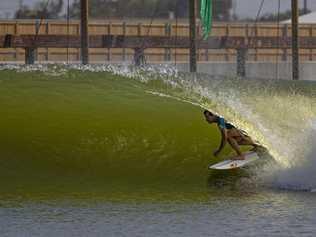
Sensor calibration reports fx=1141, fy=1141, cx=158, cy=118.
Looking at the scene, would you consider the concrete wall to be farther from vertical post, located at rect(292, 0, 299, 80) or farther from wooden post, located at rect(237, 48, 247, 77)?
vertical post, located at rect(292, 0, 299, 80)

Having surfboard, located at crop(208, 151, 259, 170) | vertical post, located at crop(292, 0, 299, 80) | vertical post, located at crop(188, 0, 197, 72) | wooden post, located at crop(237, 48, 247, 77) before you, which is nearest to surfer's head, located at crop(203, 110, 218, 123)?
surfboard, located at crop(208, 151, 259, 170)

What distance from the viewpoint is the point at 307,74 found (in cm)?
3684

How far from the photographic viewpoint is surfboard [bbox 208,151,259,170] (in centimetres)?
1471

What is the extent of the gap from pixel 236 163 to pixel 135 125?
85.5 inches

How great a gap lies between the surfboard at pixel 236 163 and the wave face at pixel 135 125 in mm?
188

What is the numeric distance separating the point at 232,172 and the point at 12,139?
123 inches

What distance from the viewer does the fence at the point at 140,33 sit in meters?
36.8

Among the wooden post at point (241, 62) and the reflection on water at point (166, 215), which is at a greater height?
the wooden post at point (241, 62)

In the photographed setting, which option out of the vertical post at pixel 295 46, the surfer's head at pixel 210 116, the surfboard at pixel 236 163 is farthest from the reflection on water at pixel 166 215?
the vertical post at pixel 295 46

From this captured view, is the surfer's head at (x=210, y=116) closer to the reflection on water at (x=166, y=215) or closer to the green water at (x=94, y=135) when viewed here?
the green water at (x=94, y=135)

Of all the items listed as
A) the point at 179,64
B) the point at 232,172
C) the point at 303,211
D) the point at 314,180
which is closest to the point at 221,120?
the point at 232,172

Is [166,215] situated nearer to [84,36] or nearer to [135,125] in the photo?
[135,125]

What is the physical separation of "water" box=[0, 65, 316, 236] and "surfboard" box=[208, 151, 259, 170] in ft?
0.56

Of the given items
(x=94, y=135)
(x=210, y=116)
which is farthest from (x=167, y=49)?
(x=210, y=116)
